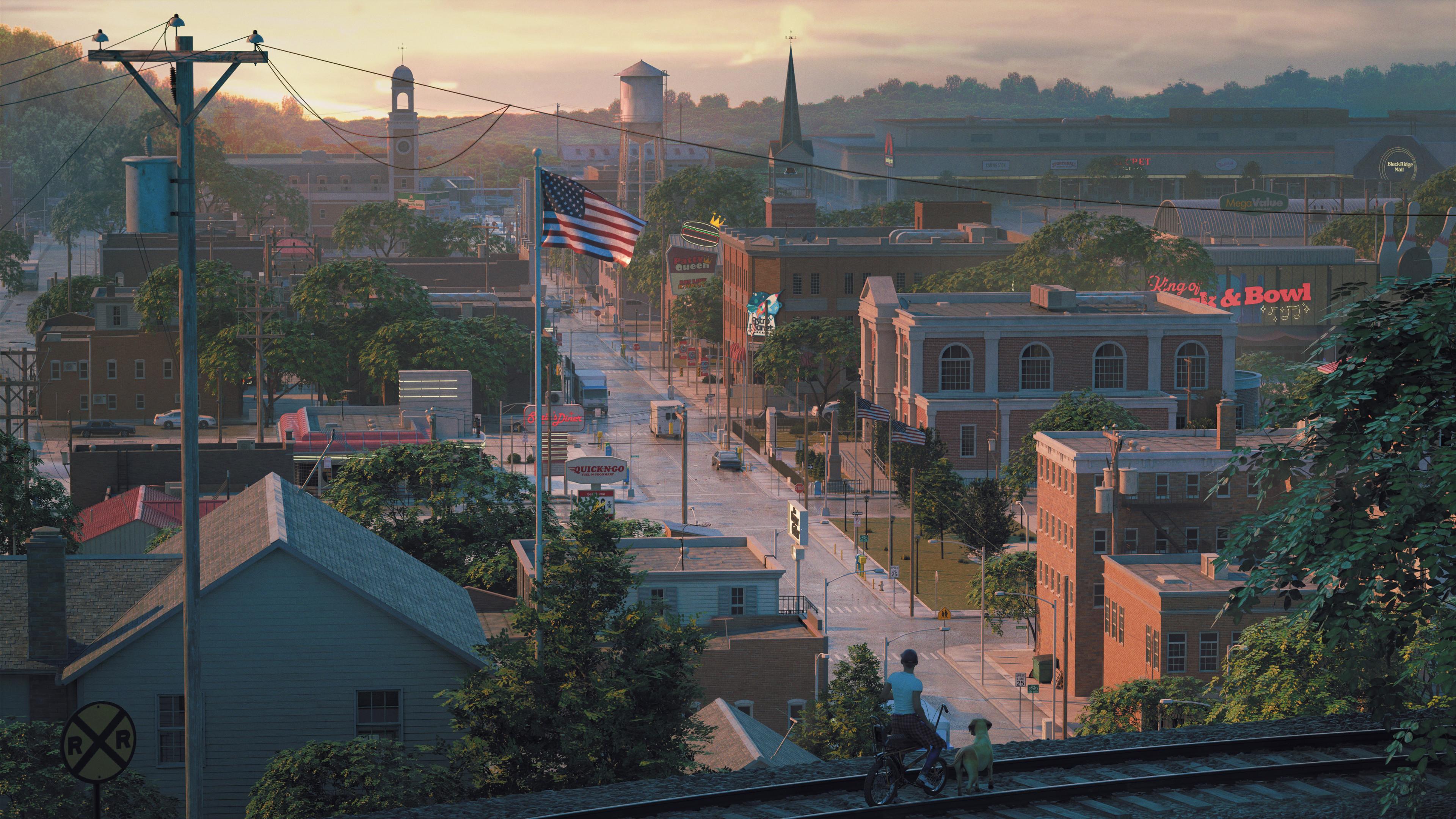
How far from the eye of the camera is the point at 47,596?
38719 mm

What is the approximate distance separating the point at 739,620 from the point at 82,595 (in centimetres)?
2661

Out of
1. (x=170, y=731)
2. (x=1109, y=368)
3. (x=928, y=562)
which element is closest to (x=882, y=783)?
(x=170, y=731)

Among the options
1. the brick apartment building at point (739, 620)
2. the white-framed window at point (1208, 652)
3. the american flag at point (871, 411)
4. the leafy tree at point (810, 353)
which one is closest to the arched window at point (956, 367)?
the american flag at point (871, 411)

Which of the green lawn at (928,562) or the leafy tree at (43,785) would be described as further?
the green lawn at (928,562)

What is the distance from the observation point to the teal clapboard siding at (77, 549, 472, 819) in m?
38.5

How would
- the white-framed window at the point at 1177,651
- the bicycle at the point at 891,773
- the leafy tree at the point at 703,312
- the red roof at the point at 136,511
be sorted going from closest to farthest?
the bicycle at the point at 891,773, the white-framed window at the point at 1177,651, the red roof at the point at 136,511, the leafy tree at the point at 703,312

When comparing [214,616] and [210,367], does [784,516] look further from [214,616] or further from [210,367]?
[214,616]

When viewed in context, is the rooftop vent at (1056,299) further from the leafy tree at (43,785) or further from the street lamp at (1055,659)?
the leafy tree at (43,785)

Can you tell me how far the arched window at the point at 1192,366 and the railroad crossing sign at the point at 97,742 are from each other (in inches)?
3983

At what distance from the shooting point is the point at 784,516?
10950cm

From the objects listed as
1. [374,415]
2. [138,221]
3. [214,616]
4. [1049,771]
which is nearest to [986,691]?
[214,616]

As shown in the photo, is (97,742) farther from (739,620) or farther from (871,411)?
(871,411)

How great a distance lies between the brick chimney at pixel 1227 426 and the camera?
7900 cm

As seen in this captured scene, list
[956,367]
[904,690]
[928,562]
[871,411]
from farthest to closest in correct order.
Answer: [956,367] → [871,411] → [928,562] → [904,690]
